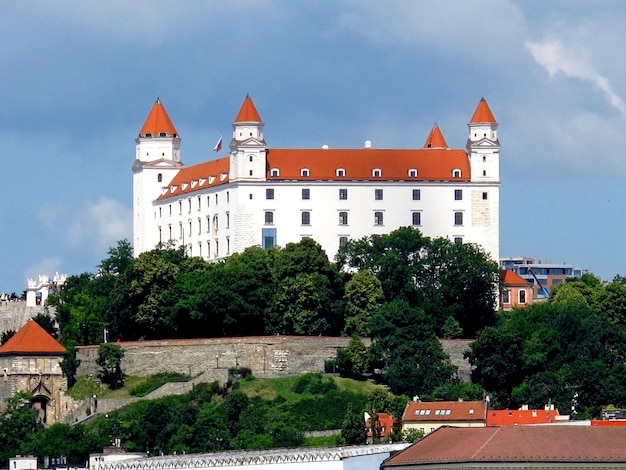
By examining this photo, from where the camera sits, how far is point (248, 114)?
380 feet

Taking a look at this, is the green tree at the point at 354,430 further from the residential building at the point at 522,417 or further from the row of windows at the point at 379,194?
the row of windows at the point at 379,194

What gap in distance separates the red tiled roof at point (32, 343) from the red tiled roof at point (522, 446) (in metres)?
31.7

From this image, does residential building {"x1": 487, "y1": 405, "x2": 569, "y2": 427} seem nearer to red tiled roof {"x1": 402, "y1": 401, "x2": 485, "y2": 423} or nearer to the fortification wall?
red tiled roof {"x1": 402, "y1": 401, "x2": 485, "y2": 423}

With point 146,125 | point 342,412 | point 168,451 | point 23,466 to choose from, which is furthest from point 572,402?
point 146,125

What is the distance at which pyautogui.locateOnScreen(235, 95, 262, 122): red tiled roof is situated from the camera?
11556 cm

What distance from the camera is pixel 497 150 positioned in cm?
11625

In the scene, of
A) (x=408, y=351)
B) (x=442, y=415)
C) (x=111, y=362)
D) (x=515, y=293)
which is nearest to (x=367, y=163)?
(x=515, y=293)

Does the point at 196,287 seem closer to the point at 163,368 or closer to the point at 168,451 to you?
the point at 163,368

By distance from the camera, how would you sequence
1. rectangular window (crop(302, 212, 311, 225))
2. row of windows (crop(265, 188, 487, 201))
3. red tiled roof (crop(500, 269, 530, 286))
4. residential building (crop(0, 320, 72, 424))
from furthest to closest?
red tiled roof (crop(500, 269, 530, 286)), row of windows (crop(265, 188, 487, 201)), rectangular window (crop(302, 212, 311, 225)), residential building (crop(0, 320, 72, 424))

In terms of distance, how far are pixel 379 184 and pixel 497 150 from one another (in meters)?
6.04

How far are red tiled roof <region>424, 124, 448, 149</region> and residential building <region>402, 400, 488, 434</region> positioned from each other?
35.5 m

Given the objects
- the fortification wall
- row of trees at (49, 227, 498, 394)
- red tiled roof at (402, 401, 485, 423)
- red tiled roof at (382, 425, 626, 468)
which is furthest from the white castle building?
red tiled roof at (382, 425, 626, 468)

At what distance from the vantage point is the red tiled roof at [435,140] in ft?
406

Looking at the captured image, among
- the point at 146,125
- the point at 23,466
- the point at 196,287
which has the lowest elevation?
the point at 23,466
